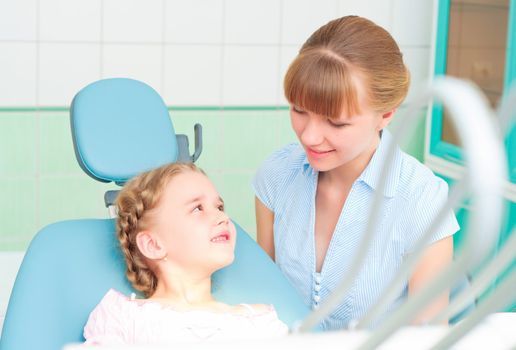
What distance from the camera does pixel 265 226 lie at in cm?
196

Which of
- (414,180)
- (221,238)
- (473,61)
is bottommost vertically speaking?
(221,238)

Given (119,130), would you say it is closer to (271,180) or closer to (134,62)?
(271,180)

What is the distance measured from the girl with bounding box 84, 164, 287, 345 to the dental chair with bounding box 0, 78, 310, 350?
6cm

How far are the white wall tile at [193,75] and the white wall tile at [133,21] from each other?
0.30 feet

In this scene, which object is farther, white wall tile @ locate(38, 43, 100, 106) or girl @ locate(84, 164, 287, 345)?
white wall tile @ locate(38, 43, 100, 106)

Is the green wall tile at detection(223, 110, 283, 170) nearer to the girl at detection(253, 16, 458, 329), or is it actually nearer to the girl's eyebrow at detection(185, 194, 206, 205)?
the girl at detection(253, 16, 458, 329)

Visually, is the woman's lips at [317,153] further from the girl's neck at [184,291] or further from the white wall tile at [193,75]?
the white wall tile at [193,75]

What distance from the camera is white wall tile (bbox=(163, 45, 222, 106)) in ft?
10.6

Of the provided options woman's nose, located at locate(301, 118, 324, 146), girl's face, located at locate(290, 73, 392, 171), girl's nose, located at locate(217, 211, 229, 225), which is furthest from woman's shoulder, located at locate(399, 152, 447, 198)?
girl's nose, located at locate(217, 211, 229, 225)

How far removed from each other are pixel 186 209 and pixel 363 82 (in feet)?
1.34

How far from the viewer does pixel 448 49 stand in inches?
131

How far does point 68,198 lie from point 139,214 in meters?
1.61

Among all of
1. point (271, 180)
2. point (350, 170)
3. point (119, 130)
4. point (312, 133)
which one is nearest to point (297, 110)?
point (312, 133)

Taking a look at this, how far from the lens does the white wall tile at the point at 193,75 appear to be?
3.23 m
